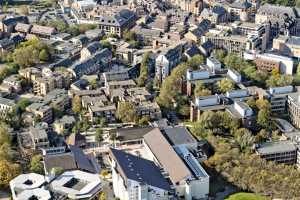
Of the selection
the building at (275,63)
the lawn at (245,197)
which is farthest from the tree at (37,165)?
the building at (275,63)

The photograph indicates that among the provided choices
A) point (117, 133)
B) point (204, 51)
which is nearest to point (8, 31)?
point (204, 51)

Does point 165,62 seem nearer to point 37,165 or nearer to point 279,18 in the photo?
Answer: point 37,165

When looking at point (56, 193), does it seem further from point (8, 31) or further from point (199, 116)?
point (8, 31)

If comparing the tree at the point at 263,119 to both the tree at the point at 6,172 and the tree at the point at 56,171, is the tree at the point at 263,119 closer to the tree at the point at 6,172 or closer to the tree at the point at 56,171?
the tree at the point at 56,171

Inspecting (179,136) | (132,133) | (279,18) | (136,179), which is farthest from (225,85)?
(279,18)

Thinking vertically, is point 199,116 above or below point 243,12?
below

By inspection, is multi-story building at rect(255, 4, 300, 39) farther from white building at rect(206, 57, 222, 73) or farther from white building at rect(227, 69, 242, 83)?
white building at rect(227, 69, 242, 83)
